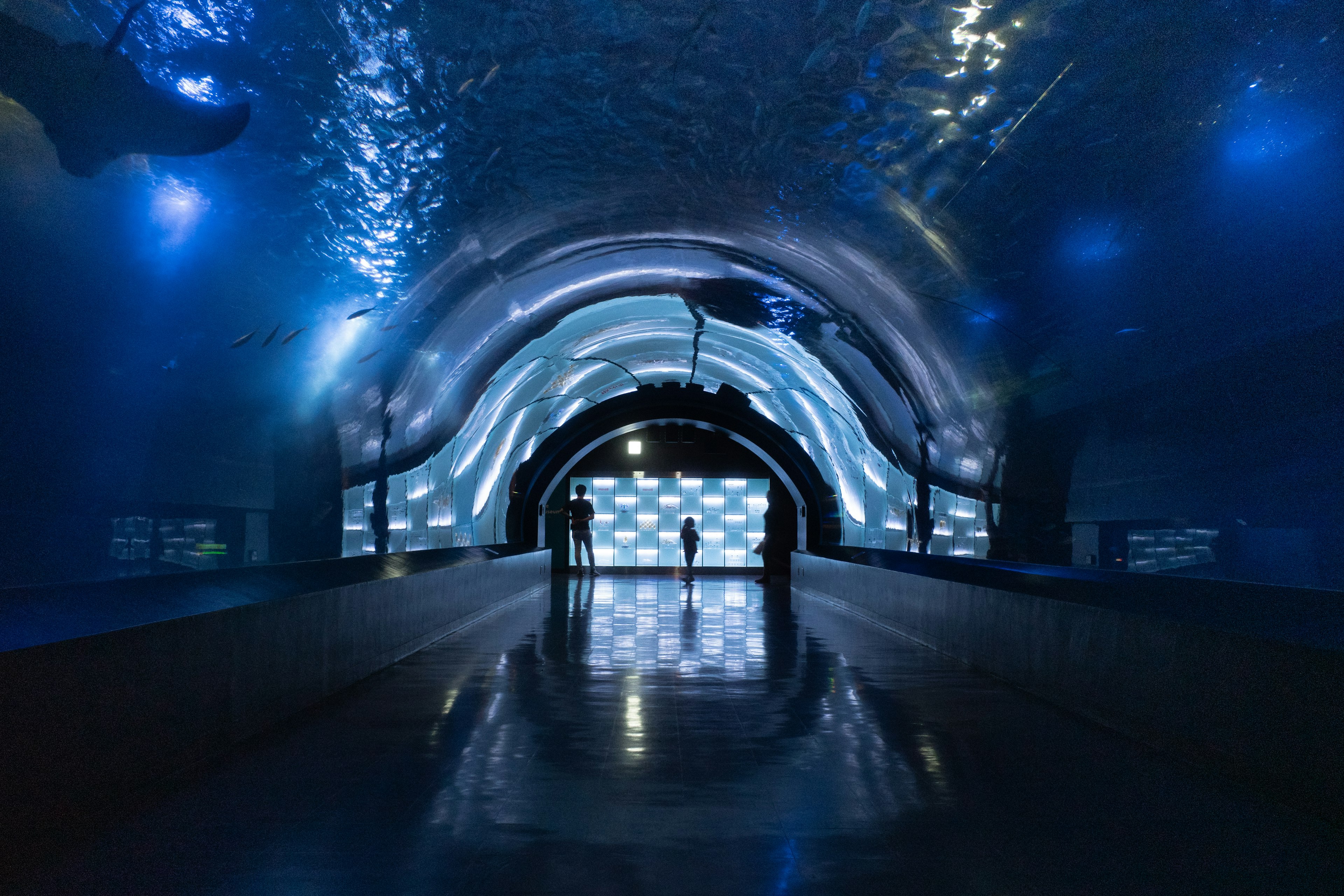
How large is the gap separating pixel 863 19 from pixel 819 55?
1.58 feet

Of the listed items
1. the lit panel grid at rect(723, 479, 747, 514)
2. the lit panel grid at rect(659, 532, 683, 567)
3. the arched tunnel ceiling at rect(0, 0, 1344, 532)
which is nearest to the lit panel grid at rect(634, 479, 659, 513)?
the lit panel grid at rect(659, 532, 683, 567)

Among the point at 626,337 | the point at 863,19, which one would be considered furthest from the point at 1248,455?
the point at 626,337

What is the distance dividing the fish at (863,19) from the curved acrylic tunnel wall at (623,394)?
23.6 ft

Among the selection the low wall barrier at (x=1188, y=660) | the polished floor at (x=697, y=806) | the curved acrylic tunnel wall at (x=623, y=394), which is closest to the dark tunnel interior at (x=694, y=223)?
the low wall barrier at (x=1188, y=660)

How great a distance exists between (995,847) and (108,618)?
12.8ft

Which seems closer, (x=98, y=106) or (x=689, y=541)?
(x=98, y=106)

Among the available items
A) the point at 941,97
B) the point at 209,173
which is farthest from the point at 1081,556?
the point at 209,173

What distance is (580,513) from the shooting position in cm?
2358

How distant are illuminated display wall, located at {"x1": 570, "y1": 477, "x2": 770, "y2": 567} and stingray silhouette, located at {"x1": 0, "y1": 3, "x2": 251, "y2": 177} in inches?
943

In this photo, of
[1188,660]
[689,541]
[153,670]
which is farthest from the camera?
[689,541]

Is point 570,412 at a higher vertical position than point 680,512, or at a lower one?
higher

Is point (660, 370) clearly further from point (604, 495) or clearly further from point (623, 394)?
point (604, 495)

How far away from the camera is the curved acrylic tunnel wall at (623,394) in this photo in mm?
13883

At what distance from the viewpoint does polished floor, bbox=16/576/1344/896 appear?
3547 mm
